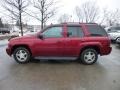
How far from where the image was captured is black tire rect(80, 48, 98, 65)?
867 centimetres

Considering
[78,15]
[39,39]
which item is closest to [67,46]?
[39,39]

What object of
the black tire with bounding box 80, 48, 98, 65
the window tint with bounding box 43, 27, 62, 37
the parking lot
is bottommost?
the parking lot

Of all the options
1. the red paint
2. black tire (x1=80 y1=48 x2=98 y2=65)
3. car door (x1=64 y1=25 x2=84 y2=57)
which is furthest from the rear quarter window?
black tire (x1=80 y1=48 x2=98 y2=65)

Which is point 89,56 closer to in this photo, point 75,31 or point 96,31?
point 96,31

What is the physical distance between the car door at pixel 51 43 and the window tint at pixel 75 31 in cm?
38

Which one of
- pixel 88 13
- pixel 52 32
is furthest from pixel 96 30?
pixel 88 13

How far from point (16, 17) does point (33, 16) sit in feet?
9.10

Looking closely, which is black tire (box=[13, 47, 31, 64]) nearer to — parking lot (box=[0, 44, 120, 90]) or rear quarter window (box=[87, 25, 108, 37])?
parking lot (box=[0, 44, 120, 90])

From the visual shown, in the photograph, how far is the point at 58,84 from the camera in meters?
5.88

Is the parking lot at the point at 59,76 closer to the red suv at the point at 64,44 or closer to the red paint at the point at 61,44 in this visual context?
the red suv at the point at 64,44

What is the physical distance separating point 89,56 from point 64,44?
1.19 meters

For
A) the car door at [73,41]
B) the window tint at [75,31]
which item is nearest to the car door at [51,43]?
the car door at [73,41]

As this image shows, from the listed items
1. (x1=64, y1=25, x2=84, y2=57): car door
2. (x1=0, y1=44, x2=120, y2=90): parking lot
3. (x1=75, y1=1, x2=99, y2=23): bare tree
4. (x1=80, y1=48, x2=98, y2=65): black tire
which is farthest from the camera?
(x1=75, y1=1, x2=99, y2=23): bare tree

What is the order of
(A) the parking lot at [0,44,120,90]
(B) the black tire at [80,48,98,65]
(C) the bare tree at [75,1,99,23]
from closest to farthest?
(A) the parking lot at [0,44,120,90] → (B) the black tire at [80,48,98,65] → (C) the bare tree at [75,1,99,23]
